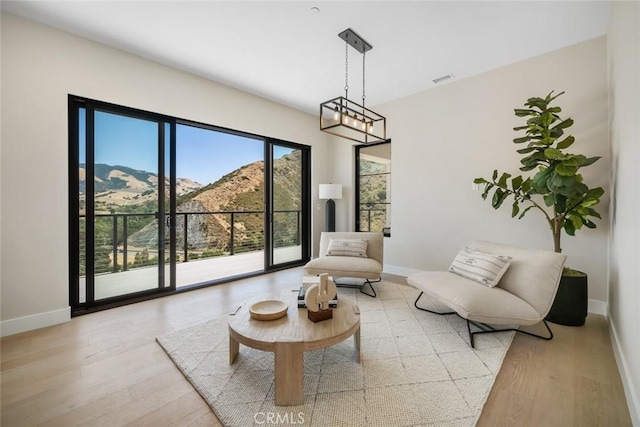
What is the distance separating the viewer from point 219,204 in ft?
18.6

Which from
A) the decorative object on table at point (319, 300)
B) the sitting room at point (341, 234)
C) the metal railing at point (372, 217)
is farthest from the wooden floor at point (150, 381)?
the metal railing at point (372, 217)

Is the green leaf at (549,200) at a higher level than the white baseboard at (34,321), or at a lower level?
higher

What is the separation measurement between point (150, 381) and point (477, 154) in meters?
4.24

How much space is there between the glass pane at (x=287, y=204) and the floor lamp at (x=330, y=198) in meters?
0.51

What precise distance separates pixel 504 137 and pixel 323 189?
2.84m

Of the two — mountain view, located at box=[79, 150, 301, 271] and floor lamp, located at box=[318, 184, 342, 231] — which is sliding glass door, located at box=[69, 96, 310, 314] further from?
floor lamp, located at box=[318, 184, 342, 231]

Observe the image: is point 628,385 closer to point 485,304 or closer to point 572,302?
point 485,304

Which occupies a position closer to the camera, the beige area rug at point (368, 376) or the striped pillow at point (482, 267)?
the beige area rug at point (368, 376)

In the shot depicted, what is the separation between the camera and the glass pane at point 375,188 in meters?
4.84

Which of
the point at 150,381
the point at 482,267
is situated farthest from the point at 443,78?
the point at 150,381

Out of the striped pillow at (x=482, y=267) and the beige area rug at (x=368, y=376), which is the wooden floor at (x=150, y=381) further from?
the striped pillow at (x=482, y=267)

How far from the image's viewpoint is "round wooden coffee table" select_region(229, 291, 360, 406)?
155 centimetres

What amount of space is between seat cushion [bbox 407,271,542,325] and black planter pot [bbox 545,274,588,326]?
0.71 meters

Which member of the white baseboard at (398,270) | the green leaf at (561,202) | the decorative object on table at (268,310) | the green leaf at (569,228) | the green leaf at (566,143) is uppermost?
the green leaf at (566,143)
